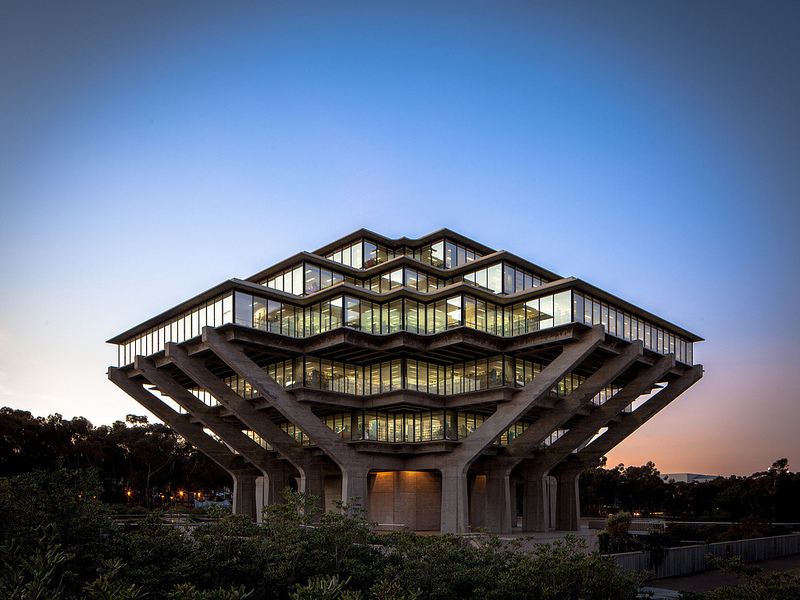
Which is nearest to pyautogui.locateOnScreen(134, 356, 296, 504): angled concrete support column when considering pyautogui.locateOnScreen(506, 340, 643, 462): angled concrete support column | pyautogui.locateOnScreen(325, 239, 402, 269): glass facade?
pyautogui.locateOnScreen(325, 239, 402, 269): glass facade

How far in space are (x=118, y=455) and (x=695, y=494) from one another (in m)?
81.2

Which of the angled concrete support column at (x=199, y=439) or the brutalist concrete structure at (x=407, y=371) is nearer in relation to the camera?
the brutalist concrete structure at (x=407, y=371)

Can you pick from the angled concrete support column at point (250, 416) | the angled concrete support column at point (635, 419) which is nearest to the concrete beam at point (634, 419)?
the angled concrete support column at point (635, 419)

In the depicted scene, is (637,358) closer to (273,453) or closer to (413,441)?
(413,441)

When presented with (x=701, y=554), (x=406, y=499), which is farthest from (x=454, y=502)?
(x=701, y=554)

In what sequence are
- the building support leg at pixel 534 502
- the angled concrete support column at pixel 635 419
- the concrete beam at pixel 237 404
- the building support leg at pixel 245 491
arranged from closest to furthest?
the concrete beam at pixel 237 404 → the building support leg at pixel 534 502 → the angled concrete support column at pixel 635 419 → the building support leg at pixel 245 491

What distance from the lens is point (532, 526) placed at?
58219 millimetres

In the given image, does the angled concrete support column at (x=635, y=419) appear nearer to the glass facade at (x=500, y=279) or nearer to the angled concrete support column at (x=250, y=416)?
the glass facade at (x=500, y=279)

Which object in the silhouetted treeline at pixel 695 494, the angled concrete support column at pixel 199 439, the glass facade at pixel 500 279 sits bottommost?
the silhouetted treeline at pixel 695 494

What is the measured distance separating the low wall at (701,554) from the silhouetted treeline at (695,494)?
32036 mm

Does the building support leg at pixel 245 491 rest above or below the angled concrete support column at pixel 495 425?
below

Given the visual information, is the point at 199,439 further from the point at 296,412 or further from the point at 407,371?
the point at 407,371

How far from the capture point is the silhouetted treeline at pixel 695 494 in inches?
3108

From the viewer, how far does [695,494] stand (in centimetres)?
9944
